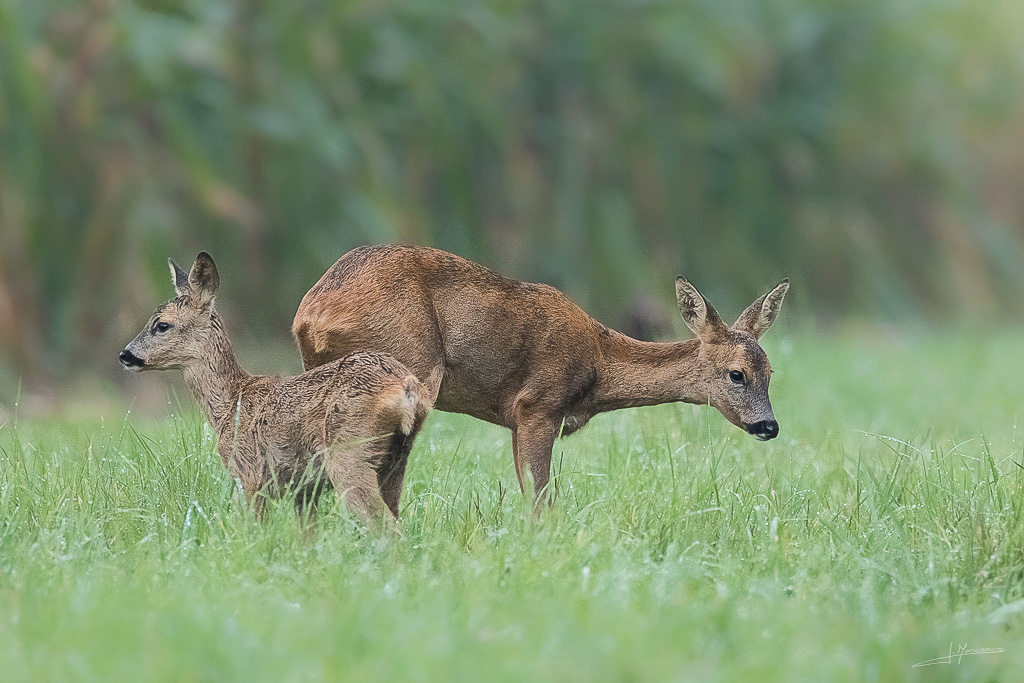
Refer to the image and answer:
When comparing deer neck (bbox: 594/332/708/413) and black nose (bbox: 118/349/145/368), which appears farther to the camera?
deer neck (bbox: 594/332/708/413)

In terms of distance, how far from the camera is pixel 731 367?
6289 millimetres

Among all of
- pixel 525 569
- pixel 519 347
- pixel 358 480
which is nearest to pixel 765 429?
pixel 519 347

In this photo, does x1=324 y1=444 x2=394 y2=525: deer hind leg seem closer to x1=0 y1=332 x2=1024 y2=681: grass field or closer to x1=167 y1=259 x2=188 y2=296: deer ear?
x1=0 y1=332 x2=1024 y2=681: grass field

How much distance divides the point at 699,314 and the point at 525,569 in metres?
2.15

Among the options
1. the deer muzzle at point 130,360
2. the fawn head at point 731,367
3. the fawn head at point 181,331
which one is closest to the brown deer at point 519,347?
the fawn head at point 731,367

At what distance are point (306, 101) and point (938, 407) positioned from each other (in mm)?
4569

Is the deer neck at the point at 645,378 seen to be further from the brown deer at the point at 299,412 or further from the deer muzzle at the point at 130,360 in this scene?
the deer muzzle at the point at 130,360

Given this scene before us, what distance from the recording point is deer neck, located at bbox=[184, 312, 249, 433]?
5642mm

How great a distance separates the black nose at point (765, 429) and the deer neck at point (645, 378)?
0.24 metres

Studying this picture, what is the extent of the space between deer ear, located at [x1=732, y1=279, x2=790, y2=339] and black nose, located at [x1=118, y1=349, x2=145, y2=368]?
238cm

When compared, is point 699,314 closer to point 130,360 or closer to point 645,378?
point 645,378

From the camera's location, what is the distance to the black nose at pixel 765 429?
20.4 feet

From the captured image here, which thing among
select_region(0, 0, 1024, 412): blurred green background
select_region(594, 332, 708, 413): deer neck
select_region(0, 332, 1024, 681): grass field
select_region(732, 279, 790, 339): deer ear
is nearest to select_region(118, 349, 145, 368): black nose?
select_region(0, 332, 1024, 681): grass field

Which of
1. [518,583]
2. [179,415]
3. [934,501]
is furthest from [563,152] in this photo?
[518,583]
